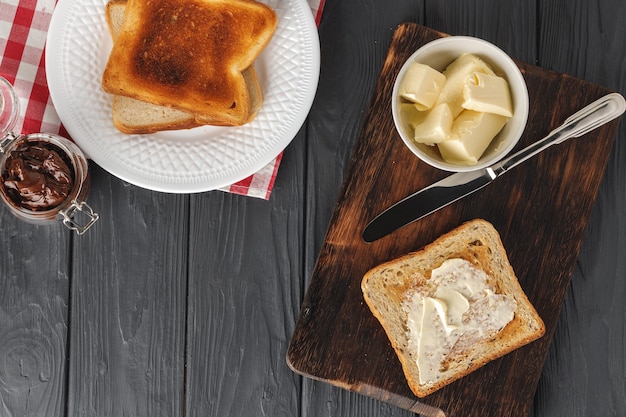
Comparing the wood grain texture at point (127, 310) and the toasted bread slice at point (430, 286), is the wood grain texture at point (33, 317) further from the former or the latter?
the toasted bread slice at point (430, 286)

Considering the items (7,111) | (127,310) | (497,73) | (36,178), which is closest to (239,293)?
(127,310)

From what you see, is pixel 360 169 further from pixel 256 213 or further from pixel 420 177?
pixel 256 213

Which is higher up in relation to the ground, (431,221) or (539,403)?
(431,221)

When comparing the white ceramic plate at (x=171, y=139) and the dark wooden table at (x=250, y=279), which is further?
the dark wooden table at (x=250, y=279)

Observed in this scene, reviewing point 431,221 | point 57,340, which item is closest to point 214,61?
point 431,221

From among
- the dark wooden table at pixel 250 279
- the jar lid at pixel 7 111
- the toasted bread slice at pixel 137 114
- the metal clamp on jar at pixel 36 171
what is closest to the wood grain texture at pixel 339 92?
the dark wooden table at pixel 250 279

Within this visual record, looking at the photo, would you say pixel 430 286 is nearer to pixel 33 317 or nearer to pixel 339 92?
pixel 339 92
